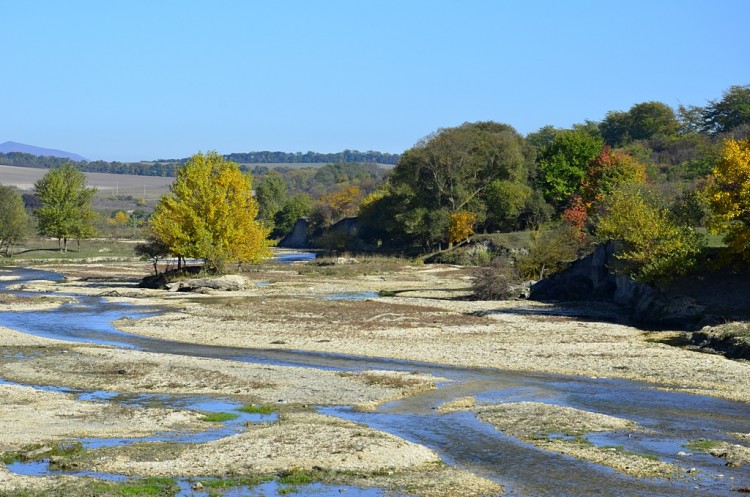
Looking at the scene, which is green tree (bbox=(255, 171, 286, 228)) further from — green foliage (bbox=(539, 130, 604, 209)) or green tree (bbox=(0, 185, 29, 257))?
green foliage (bbox=(539, 130, 604, 209))

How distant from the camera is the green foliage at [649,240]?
42625 millimetres

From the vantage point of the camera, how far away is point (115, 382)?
28.3m

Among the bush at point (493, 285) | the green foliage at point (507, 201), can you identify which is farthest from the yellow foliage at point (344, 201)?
the bush at point (493, 285)

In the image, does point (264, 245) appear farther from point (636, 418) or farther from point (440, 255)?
point (636, 418)

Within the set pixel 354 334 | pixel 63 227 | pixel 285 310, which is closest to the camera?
pixel 354 334

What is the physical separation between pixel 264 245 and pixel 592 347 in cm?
3729

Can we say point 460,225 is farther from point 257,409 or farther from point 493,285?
point 257,409

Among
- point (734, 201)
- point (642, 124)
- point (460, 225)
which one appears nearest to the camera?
point (734, 201)

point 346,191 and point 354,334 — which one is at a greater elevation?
point 346,191

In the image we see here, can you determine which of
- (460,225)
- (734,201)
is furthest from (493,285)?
(460,225)

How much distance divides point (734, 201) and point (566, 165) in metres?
59.4

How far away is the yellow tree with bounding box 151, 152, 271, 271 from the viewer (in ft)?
212

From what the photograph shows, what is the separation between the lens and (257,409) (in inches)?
951

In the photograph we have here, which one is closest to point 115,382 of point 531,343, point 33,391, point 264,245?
point 33,391
